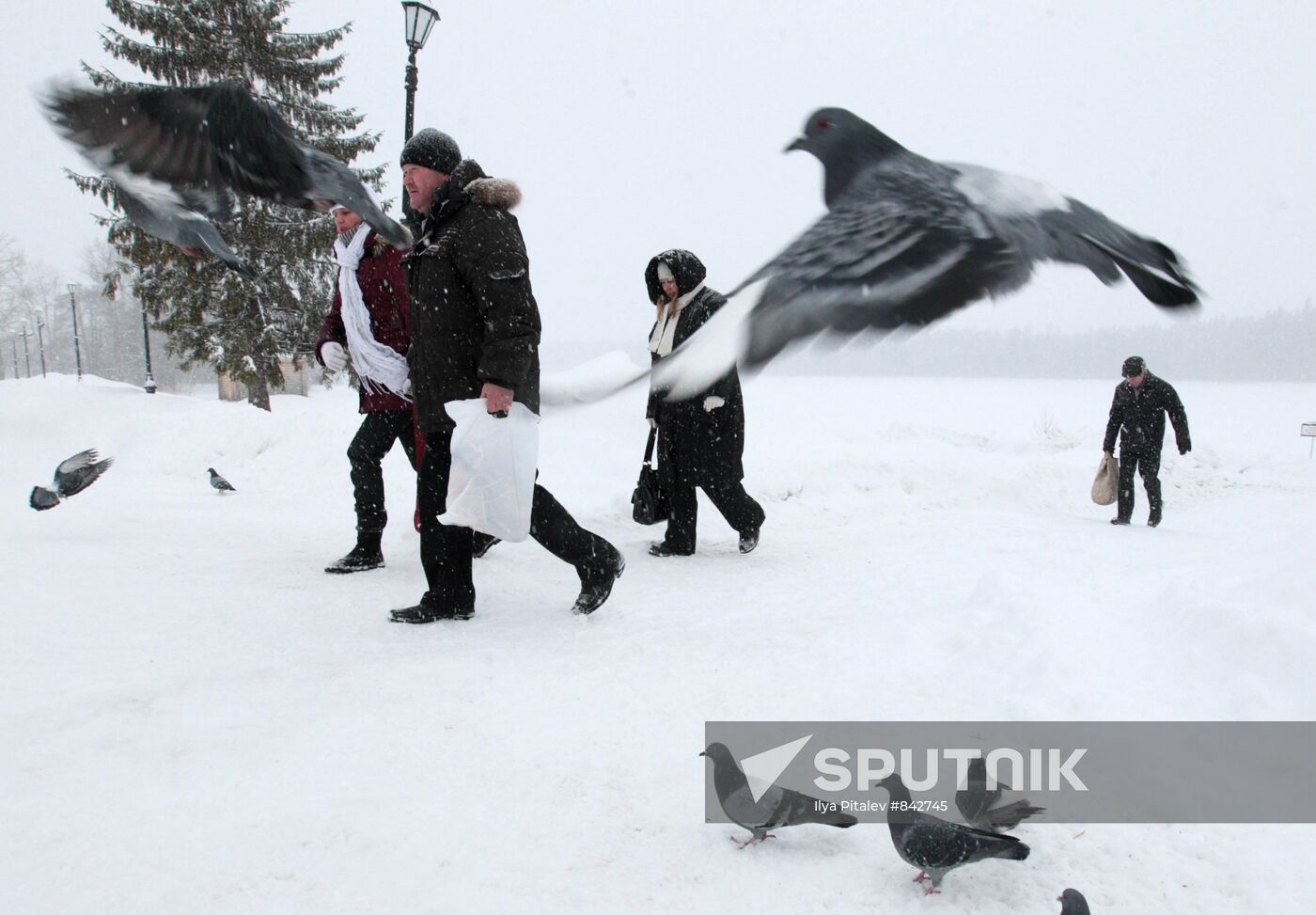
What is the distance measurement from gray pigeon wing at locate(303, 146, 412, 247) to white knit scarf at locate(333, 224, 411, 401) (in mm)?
1784

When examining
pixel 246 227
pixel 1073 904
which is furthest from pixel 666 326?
pixel 246 227

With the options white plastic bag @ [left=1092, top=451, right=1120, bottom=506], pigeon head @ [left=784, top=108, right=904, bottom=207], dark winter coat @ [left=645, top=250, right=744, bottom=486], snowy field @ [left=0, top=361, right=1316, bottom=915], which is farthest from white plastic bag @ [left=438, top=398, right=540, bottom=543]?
white plastic bag @ [left=1092, top=451, right=1120, bottom=506]

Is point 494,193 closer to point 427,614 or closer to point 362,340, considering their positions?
point 362,340

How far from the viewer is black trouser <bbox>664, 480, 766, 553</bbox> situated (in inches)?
193

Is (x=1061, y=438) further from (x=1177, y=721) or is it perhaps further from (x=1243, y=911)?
(x=1243, y=911)

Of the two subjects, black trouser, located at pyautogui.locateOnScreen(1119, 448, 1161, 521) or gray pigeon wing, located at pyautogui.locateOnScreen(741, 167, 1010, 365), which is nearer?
gray pigeon wing, located at pyautogui.locateOnScreen(741, 167, 1010, 365)

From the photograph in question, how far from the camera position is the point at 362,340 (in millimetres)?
3898

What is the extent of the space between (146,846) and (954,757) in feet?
6.79

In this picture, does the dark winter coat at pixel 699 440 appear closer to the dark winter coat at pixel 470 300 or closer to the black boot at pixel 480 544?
the black boot at pixel 480 544

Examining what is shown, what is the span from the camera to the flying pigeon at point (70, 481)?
15.1 feet

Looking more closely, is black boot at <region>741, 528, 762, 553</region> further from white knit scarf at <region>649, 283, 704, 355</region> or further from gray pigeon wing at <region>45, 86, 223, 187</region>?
gray pigeon wing at <region>45, 86, 223, 187</region>

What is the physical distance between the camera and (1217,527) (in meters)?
7.50

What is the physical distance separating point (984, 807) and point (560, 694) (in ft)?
4.45

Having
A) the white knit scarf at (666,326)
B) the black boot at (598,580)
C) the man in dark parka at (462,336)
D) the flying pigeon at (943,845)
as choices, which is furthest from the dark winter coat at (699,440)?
the flying pigeon at (943,845)
